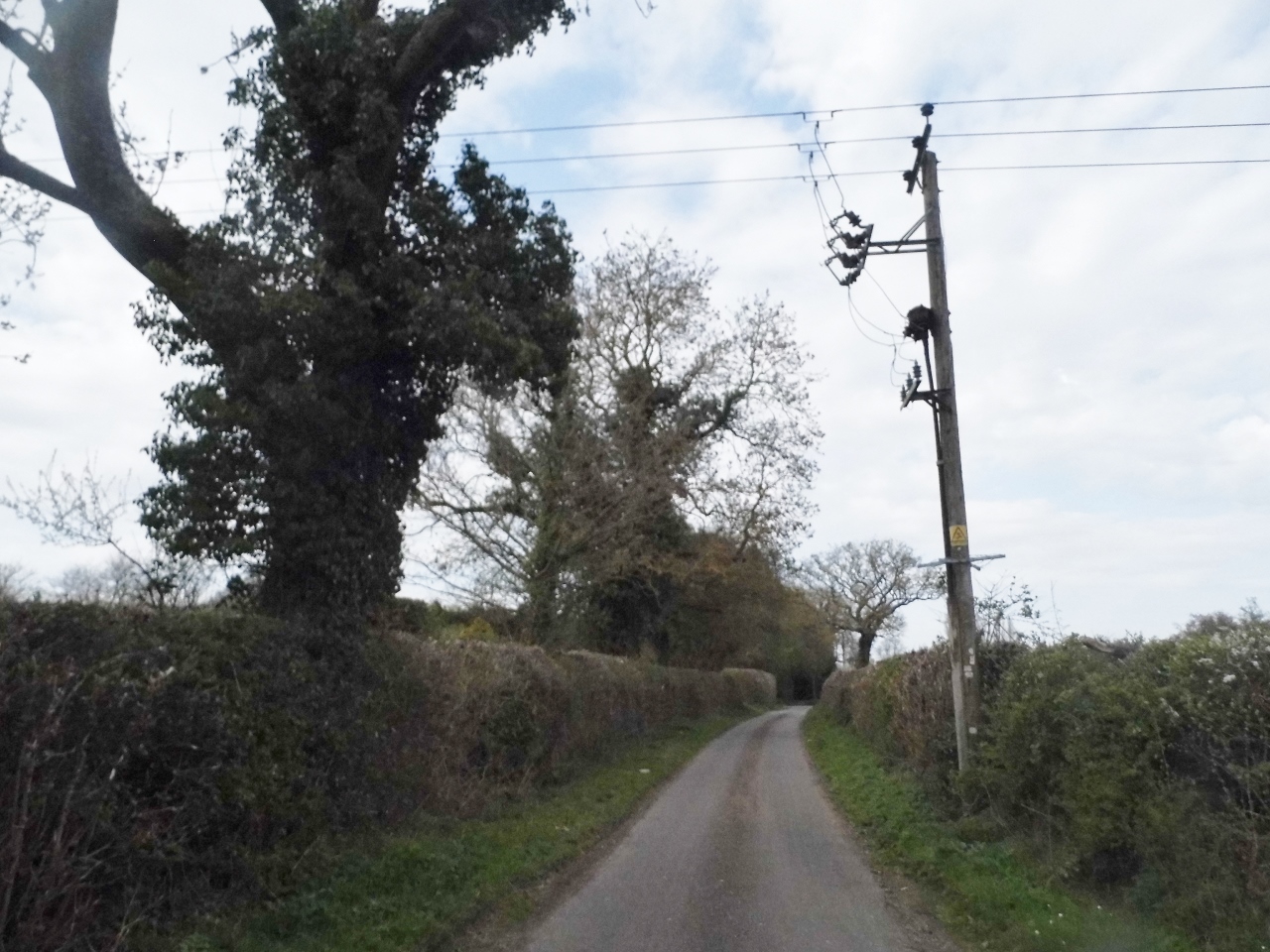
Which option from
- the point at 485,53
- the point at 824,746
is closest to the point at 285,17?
the point at 485,53

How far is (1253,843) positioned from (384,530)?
8469 mm

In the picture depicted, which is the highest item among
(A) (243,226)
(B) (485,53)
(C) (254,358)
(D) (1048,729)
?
(B) (485,53)

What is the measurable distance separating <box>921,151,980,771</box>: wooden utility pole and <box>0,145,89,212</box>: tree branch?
10130 mm

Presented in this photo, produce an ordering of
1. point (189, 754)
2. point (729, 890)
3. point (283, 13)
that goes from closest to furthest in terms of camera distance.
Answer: point (189, 754), point (729, 890), point (283, 13)

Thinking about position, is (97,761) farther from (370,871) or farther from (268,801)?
(370,871)

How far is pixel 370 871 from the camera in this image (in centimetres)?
942

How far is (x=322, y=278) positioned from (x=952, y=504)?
26.5 feet

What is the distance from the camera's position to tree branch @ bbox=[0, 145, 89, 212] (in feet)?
34.0

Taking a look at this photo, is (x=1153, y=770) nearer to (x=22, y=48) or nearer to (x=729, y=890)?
(x=729, y=890)

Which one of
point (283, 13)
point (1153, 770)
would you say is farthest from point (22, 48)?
point (1153, 770)

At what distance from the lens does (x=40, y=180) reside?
10594 millimetres

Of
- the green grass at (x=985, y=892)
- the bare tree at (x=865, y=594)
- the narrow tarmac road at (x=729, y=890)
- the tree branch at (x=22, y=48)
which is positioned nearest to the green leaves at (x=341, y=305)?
the tree branch at (x=22, y=48)

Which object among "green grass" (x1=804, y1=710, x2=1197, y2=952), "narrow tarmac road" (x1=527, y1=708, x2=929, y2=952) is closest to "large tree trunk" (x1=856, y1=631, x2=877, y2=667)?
"narrow tarmac road" (x1=527, y1=708, x2=929, y2=952)

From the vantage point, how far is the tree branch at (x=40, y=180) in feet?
34.0
